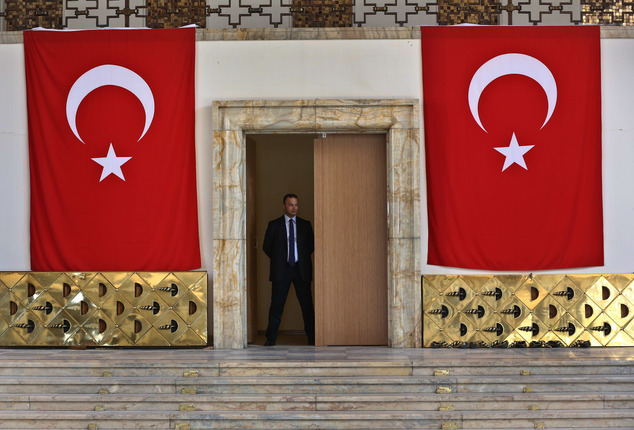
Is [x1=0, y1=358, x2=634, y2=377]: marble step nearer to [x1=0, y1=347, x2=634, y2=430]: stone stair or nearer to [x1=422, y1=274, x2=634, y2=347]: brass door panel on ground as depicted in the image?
[x1=0, y1=347, x2=634, y2=430]: stone stair

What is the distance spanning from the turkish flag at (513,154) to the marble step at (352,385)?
5.39 ft

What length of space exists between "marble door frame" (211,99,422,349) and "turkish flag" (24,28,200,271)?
36 cm

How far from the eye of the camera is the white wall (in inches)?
330

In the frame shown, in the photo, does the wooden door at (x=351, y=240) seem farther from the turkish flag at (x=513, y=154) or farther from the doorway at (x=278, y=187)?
the doorway at (x=278, y=187)

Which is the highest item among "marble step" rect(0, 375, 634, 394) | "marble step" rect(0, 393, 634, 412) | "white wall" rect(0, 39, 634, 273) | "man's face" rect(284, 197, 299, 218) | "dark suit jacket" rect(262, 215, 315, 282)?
"white wall" rect(0, 39, 634, 273)

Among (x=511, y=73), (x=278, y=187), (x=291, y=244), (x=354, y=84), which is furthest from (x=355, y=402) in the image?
(x=278, y=187)

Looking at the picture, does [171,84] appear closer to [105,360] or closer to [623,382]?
[105,360]

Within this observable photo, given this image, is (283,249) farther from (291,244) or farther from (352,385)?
(352,385)

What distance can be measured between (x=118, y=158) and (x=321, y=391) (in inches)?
136

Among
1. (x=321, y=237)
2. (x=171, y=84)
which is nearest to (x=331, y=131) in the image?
(x=321, y=237)

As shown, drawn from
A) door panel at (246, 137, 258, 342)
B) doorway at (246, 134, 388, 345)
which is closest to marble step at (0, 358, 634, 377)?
doorway at (246, 134, 388, 345)

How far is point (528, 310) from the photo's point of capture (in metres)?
8.27

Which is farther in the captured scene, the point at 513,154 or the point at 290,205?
the point at 290,205

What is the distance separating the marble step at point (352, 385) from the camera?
6.96 meters
